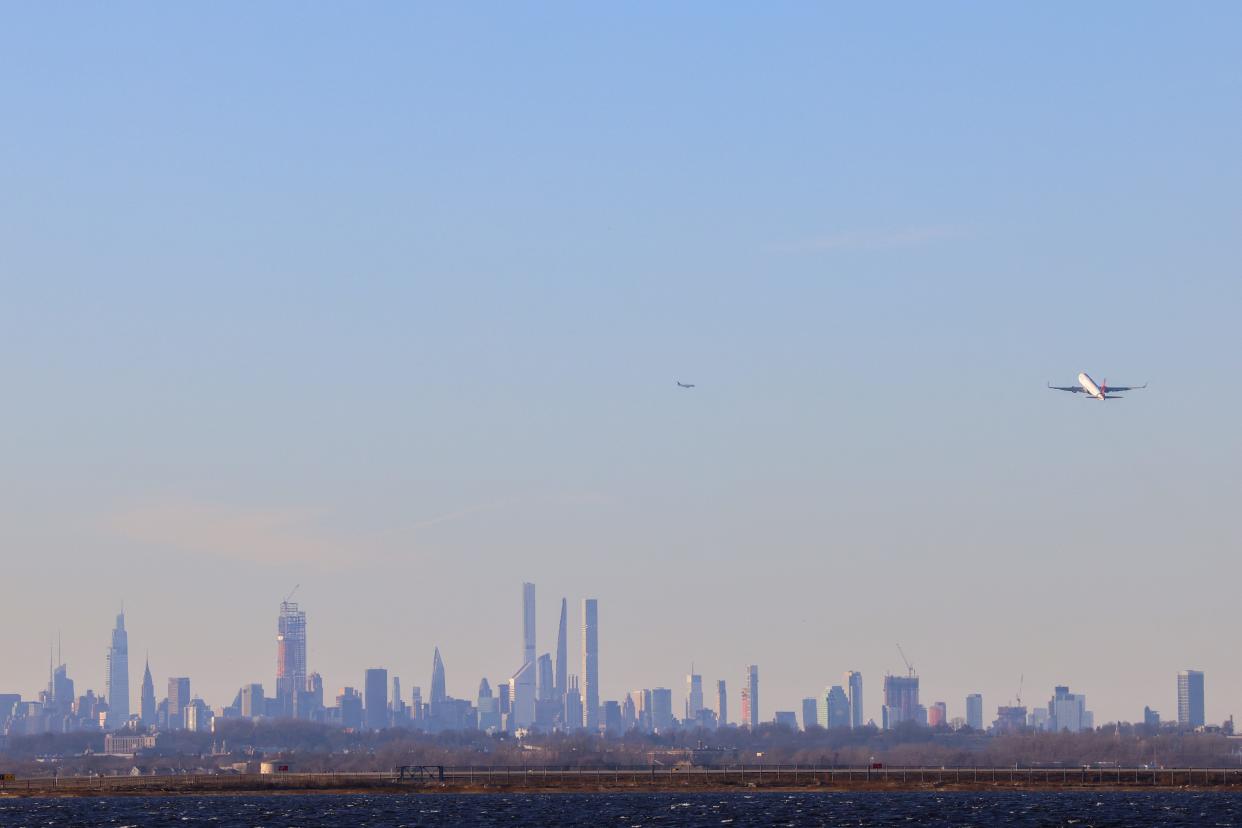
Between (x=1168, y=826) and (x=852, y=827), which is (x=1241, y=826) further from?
(x=852, y=827)

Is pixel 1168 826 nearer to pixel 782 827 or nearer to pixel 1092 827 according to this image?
pixel 1092 827

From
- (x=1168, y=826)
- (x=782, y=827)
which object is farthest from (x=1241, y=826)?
(x=782, y=827)

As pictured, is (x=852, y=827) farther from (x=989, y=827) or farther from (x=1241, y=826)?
(x=1241, y=826)

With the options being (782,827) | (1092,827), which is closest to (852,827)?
(782,827)

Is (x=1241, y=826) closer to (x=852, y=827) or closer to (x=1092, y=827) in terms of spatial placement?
(x=1092, y=827)

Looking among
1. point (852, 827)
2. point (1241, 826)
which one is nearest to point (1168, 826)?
point (1241, 826)

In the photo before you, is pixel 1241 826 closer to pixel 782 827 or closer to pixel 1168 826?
pixel 1168 826

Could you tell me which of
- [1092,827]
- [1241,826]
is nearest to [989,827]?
[1092,827]
